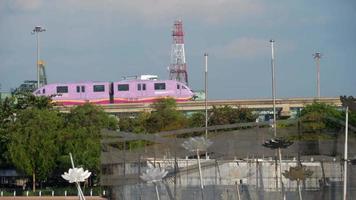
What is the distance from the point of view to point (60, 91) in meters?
109

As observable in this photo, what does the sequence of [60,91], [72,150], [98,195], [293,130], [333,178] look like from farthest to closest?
[60,91], [72,150], [98,195], [293,130], [333,178]

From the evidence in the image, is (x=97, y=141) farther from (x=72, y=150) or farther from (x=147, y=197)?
(x=147, y=197)

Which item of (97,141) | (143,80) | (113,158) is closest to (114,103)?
(143,80)

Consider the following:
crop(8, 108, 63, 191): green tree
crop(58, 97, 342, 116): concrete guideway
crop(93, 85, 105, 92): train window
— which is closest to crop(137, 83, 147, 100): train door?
crop(58, 97, 342, 116): concrete guideway

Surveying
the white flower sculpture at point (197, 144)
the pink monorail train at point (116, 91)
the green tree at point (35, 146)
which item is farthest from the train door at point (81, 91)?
the white flower sculpture at point (197, 144)

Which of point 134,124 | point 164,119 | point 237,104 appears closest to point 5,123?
point 134,124

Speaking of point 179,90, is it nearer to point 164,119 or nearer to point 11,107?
point 164,119

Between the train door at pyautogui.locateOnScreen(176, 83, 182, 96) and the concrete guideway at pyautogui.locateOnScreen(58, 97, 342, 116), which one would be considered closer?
the concrete guideway at pyautogui.locateOnScreen(58, 97, 342, 116)

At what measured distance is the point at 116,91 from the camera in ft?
363

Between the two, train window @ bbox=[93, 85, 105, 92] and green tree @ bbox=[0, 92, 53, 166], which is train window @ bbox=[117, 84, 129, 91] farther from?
green tree @ bbox=[0, 92, 53, 166]

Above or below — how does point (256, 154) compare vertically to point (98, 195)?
above

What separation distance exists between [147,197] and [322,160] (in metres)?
8.06

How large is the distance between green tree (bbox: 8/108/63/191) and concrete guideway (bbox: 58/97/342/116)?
22173 mm

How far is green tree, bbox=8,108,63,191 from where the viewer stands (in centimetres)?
7112
